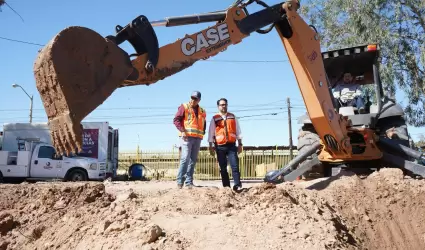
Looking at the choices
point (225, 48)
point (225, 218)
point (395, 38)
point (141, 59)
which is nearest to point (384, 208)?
point (225, 218)

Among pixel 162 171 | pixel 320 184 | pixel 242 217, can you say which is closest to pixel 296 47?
pixel 320 184

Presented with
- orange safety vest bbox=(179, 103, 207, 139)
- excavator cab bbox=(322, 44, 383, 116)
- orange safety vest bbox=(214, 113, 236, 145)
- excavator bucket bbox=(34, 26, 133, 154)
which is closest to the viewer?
excavator bucket bbox=(34, 26, 133, 154)

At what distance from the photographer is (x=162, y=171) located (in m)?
25.0

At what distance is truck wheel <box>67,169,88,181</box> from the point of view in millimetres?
18875

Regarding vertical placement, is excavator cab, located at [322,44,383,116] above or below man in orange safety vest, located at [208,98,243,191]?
above

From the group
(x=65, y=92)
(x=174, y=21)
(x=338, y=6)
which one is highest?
(x=338, y=6)

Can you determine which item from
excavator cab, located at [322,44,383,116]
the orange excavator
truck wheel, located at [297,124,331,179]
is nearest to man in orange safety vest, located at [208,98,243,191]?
the orange excavator

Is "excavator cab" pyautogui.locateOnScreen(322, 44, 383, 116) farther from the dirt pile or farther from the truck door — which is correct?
the truck door

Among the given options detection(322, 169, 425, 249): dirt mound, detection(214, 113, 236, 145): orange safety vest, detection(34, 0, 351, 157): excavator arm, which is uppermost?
detection(34, 0, 351, 157): excavator arm

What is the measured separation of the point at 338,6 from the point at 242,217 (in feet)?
60.6

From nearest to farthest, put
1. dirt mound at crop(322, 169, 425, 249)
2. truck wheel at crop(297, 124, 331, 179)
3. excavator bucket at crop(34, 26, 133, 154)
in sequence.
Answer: excavator bucket at crop(34, 26, 133, 154) < dirt mound at crop(322, 169, 425, 249) < truck wheel at crop(297, 124, 331, 179)

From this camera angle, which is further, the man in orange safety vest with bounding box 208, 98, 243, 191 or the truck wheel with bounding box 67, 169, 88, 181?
the truck wheel with bounding box 67, 169, 88, 181

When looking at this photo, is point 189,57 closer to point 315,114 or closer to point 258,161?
point 315,114

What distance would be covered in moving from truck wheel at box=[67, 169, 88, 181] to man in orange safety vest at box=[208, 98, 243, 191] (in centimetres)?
1313
